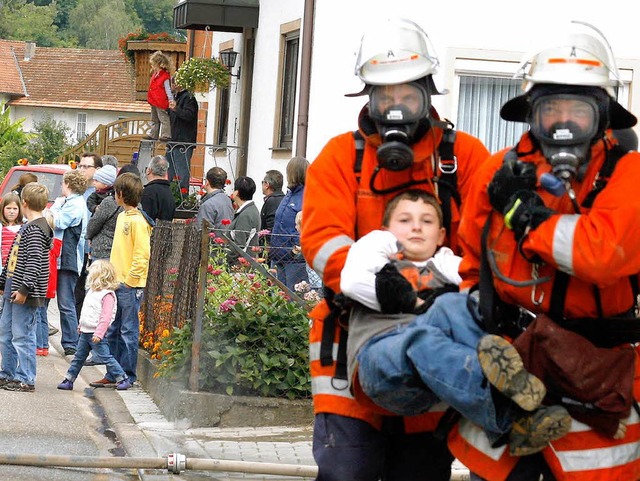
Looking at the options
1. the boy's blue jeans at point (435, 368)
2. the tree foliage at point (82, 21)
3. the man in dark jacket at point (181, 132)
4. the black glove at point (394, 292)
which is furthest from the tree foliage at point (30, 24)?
the boy's blue jeans at point (435, 368)

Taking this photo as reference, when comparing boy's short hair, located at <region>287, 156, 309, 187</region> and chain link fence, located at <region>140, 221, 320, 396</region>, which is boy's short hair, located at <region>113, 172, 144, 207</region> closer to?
chain link fence, located at <region>140, 221, 320, 396</region>

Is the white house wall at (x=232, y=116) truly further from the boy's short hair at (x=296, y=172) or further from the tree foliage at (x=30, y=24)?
the tree foliage at (x=30, y=24)

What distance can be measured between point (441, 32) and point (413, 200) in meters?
9.33

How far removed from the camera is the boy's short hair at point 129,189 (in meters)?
10.6

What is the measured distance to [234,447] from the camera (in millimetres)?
7758

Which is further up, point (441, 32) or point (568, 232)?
point (441, 32)

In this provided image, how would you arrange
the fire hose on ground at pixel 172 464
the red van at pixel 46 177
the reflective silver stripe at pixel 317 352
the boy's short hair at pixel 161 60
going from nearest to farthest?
1. the reflective silver stripe at pixel 317 352
2. the fire hose on ground at pixel 172 464
3. the boy's short hair at pixel 161 60
4. the red van at pixel 46 177

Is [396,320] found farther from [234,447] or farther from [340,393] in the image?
[234,447]

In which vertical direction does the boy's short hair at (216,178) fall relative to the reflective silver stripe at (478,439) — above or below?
above

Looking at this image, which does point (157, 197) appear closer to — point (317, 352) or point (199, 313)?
point (199, 313)

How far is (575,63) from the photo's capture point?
3.61 meters

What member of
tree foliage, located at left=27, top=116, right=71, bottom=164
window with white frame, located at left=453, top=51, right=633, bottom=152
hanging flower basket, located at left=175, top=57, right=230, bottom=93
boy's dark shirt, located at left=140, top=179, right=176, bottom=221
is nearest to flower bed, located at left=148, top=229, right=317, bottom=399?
boy's dark shirt, located at left=140, top=179, right=176, bottom=221

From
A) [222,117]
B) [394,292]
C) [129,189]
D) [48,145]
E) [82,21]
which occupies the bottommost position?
[48,145]

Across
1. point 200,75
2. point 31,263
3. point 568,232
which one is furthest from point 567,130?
point 200,75
